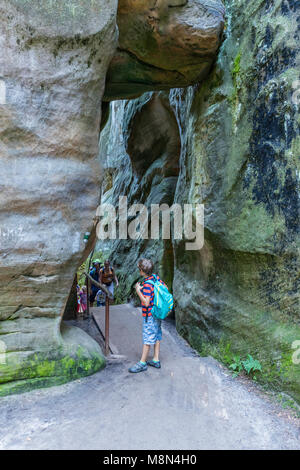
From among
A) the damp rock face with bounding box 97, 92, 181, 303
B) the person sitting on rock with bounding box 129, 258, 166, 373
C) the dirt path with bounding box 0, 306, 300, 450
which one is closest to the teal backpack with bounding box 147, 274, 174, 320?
the person sitting on rock with bounding box 129, 258, 166, 373

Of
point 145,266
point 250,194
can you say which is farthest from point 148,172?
point 145,266

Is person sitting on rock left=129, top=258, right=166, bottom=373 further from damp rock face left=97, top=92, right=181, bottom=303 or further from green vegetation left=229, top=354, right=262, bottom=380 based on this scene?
damp rock face left=97, top=92, right=181, bottom=303

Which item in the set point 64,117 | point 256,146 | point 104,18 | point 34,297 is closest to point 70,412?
point 34,297

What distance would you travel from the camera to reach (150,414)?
3316 mm

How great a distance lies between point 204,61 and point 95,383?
15.6 ft

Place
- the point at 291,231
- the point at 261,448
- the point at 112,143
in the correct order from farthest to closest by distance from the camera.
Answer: the point at 112,143
the point at 291,231
the point at 261,448

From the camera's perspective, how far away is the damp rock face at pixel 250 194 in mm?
3691

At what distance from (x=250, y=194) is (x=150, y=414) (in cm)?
274

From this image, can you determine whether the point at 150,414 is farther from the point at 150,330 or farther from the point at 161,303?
the point at 161,303

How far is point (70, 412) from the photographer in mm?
3348

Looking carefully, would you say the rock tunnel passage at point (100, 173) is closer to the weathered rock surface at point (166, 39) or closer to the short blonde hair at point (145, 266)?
the weathered rock surface at point (166, 39)

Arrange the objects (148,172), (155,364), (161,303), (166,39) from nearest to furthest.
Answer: (161,303) < (155,364) < (166,39) < (148,172)

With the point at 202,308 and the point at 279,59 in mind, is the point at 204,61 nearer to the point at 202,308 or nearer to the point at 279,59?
the point at 279,59
